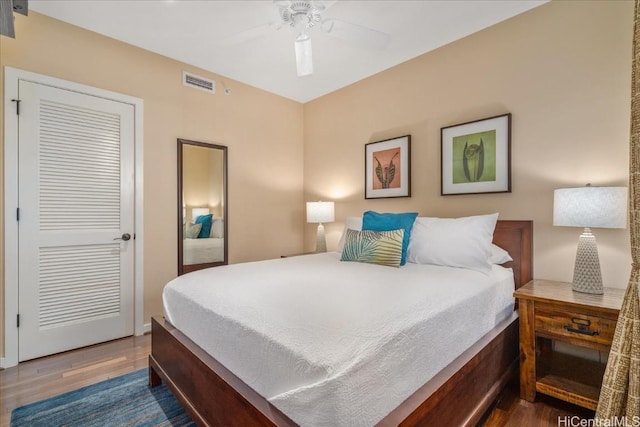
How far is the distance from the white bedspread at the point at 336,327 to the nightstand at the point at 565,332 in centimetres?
19

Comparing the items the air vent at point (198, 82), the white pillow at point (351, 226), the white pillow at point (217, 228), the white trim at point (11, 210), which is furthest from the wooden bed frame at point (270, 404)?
the air vent at point (198, 82)

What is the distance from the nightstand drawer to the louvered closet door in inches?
127

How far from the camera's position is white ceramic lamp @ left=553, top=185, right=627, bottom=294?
174cm

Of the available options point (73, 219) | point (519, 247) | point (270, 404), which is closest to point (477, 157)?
point (519, 247)

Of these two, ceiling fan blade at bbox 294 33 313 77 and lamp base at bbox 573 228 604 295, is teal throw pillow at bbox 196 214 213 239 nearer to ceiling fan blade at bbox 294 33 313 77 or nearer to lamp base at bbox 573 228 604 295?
ceiling fan blade at bbox 294 33 313 77

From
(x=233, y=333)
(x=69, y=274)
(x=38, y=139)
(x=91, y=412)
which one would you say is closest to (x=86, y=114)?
(x=38, y=139)

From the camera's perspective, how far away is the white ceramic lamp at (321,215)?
361 centimetres

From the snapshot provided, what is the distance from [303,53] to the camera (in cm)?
236

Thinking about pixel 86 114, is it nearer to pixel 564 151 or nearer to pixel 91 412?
pixel 91 412

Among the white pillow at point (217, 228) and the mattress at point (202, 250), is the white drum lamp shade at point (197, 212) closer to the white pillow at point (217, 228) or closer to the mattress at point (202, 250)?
the white pillow at point (217, 228)

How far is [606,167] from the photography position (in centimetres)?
204

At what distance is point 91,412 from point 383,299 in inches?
71.1

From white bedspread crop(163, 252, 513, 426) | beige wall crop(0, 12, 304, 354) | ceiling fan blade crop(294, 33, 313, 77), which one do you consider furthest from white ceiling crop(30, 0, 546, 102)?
white bedspread crop(163, 252, 513, 426)

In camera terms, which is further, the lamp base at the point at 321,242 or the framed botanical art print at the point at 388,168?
the lamp base at the point at 321,242
